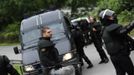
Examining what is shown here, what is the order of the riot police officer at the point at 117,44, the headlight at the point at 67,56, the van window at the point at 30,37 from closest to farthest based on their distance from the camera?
the riot police officer at the point at 117,44 < the headlight at the point at 67,56 < the van window at the point at 30,37

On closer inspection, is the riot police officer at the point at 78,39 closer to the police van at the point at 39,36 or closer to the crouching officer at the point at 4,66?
the police van at the point at 39,36

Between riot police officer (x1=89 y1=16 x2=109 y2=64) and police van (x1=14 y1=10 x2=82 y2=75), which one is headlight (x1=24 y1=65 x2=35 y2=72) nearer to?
police van (x1=14 y1=10 x2=82 y2=75)

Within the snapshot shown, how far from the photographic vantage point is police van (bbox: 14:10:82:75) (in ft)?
42.9

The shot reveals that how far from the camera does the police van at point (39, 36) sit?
42.9 feet

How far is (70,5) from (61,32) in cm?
2060

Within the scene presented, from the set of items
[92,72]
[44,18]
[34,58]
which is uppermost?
[44,18]

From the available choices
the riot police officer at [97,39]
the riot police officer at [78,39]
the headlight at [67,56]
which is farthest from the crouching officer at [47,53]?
the riot police officer at [97,39]

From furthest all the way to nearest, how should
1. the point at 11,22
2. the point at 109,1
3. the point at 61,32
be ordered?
1. the point at 11,22
2. the point at 109,1
3. the point at 61,32

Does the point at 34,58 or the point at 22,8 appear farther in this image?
the point at 22,8

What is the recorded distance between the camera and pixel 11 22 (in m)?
36.6

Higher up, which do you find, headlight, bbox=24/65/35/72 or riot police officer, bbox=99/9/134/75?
riot police officer, bbox=99/9/134/75

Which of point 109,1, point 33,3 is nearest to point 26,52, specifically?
point 109,1

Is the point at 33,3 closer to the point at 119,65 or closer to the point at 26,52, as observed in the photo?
the point at 26,52

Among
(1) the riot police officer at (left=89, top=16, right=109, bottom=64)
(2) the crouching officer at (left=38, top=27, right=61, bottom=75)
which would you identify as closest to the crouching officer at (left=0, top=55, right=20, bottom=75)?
(2) the crouching officer at (left=38, top=27, right=61, bottom=75)
